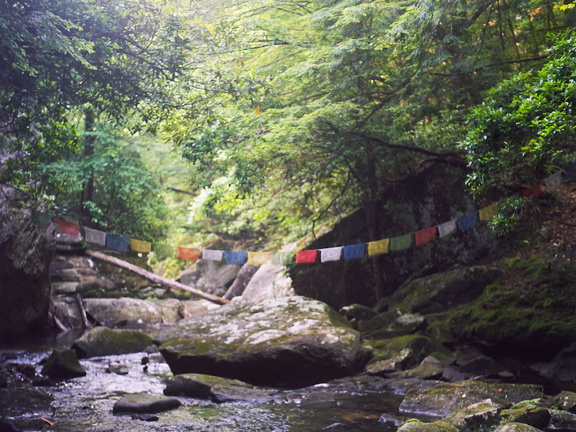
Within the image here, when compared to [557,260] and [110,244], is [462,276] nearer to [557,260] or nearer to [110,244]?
[557,260]

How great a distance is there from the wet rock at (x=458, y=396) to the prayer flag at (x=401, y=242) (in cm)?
474

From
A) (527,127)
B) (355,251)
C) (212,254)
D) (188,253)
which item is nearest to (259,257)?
(212,254)

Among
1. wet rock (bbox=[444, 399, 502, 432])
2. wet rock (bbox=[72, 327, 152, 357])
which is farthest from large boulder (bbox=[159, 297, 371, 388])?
wet rock (bbox=[444, 399, 502, 432])

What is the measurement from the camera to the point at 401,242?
34.3 ft

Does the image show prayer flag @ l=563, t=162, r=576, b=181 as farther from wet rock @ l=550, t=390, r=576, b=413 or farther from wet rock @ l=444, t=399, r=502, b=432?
wet rock @ l=444, t=399, r=502, b=432

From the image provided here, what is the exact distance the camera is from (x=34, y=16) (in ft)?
15.0

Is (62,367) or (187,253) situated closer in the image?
(62,367)

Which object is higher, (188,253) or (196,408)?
(188,253)

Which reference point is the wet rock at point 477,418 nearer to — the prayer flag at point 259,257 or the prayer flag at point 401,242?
the prayer flag at point 401,242

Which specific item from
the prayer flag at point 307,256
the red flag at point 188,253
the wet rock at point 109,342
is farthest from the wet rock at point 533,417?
the red flag at point 188,253

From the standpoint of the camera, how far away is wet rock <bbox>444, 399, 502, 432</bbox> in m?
4.41

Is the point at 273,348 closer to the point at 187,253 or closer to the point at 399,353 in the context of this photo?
the point at 399,353

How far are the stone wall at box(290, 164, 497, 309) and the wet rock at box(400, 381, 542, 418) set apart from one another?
496 centimetres

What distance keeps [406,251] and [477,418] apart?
735 cm
